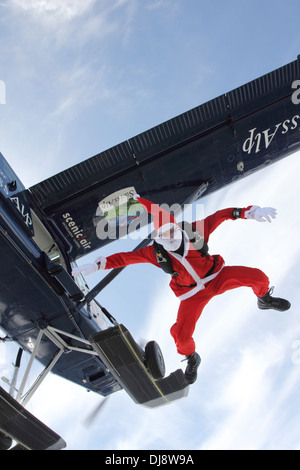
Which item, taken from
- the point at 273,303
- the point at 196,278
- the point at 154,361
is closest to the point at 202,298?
the point at 196,278

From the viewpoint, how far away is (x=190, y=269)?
19.5 ft

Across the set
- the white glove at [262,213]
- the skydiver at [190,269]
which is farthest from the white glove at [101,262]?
the white glove at [262,213]

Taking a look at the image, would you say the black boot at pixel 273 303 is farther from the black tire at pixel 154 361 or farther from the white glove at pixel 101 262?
the white glove at pixel 101 262

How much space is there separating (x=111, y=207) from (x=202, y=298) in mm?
2582

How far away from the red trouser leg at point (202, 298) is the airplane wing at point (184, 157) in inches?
81.7

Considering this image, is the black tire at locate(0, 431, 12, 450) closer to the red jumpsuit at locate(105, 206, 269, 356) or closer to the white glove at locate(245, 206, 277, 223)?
the red jumpsuit at locate(105, 206, 269, 356)

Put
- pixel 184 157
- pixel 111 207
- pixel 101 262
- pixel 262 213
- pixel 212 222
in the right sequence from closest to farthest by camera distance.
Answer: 1. pixel 262 213
2. pixel 101 262
3. pixel 212 222
4. pixel 184 157
5. pixel 111 207

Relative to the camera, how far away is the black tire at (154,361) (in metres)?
6.53

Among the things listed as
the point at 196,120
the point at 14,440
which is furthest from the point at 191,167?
the point at 14,440

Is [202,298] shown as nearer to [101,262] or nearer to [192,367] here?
[192,367]

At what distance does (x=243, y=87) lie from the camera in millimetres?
6992

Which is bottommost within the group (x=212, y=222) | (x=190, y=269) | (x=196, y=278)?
(x=196, y=278)

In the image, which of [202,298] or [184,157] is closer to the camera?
[202,298]

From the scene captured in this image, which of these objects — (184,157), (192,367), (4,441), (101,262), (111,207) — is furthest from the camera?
(111,207)
